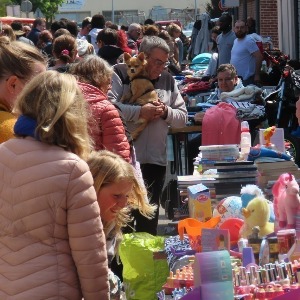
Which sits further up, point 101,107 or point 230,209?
point 101,107

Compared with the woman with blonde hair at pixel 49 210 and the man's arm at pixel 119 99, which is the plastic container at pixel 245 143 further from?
the woman with blonde hair at pixel 49 210

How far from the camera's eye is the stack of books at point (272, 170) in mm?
5887

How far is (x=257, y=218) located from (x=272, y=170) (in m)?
1.50

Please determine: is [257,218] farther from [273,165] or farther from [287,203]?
[273,165]

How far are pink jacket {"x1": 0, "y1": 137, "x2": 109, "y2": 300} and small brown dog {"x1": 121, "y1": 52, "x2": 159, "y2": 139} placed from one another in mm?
Result: 3653

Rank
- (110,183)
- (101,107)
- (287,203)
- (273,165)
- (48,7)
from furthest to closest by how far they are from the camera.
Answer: (48,7), (273,165), (101,107), (287,203), (110,183)

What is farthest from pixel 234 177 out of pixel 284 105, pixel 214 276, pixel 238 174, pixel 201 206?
pixel 284 105

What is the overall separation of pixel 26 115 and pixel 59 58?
4471 mm

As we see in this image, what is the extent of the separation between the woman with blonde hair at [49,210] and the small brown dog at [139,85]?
3590mm

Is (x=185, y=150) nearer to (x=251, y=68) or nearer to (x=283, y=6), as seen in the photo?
(x=251, y=68)

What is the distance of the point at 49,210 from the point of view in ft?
11.2

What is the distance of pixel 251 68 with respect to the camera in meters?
15.3

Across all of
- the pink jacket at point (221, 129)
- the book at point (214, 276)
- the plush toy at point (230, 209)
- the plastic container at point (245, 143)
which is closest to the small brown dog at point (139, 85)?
the plastic container at point (245, 143)

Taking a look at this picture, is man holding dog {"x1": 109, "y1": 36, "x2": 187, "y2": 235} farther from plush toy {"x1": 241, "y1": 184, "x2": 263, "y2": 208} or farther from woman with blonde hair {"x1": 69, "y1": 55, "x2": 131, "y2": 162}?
plush toy {"x1": 241, "y1": 184, "x2": 263, "y2": 208}
